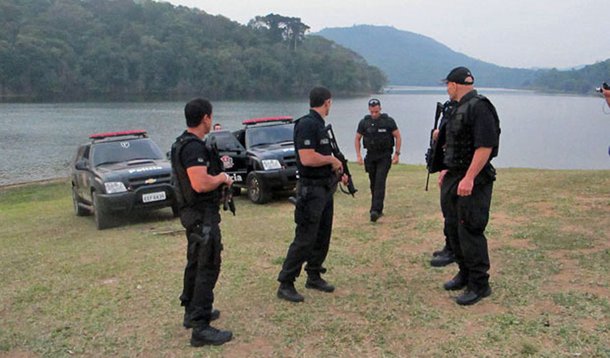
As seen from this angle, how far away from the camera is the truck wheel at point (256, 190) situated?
11512 mm

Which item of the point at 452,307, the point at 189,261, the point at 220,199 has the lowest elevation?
the point at 452,307

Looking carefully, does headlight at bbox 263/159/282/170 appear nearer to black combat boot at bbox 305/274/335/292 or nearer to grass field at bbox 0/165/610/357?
grass field at bbox 0/165/610/357

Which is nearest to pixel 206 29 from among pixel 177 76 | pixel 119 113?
pixel 177 76

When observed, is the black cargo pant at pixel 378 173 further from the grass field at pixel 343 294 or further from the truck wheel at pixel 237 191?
the truck wheel at pixel 237 191

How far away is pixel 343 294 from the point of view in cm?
522

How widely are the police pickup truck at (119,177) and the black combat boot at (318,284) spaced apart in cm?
512

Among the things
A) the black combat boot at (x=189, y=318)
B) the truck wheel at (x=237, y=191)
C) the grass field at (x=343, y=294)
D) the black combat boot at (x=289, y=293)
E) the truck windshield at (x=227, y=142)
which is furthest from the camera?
the truck wheel at (x=237, y=191)

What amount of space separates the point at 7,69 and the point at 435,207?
97697mm

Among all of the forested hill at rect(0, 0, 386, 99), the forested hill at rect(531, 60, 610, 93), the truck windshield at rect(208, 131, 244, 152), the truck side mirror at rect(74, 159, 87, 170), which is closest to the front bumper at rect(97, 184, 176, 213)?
the truck side mirror at rect(74, 159, 87, 170)

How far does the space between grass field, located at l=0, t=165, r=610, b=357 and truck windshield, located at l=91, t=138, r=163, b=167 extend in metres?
2.23

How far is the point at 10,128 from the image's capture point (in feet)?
159

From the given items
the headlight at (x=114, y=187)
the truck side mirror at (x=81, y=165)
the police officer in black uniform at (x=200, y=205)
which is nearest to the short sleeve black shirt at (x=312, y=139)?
the police officer in black uniform at (x=200, y=205)

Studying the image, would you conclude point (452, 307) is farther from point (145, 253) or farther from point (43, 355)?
point (145, 253)

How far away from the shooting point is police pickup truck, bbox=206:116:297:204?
11461mm
